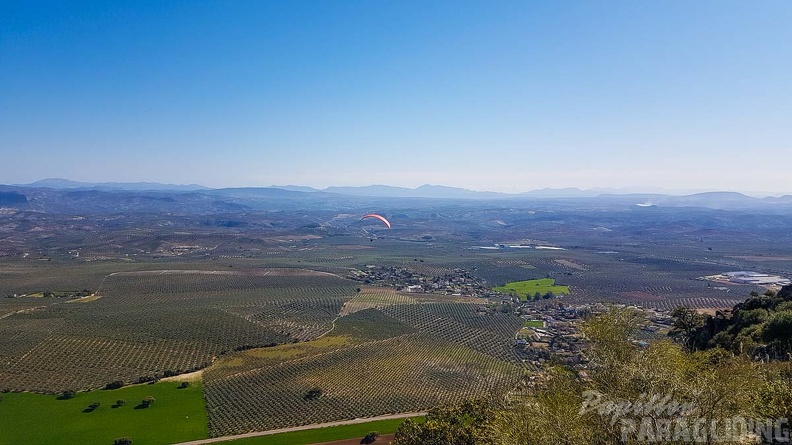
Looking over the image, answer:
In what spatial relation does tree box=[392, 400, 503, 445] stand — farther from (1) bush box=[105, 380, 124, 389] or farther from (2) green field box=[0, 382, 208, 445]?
(1) bush box=[105, 380, 124, 389]

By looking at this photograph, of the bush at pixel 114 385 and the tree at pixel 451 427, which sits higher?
→ the tree at pixel 451 427

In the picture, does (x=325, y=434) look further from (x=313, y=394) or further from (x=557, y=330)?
(x=557, y=330)

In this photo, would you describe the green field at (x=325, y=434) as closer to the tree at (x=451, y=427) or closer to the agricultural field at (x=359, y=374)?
the agricultural field at (x=359, y=374)

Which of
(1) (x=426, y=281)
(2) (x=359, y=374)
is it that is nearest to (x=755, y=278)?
(1) (x=426, y=281)

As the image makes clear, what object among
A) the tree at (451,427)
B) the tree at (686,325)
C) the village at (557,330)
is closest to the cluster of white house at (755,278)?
the village at (557,330)

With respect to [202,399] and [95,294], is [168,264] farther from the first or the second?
[202,399]

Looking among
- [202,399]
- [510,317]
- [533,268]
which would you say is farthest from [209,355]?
[533,268]
